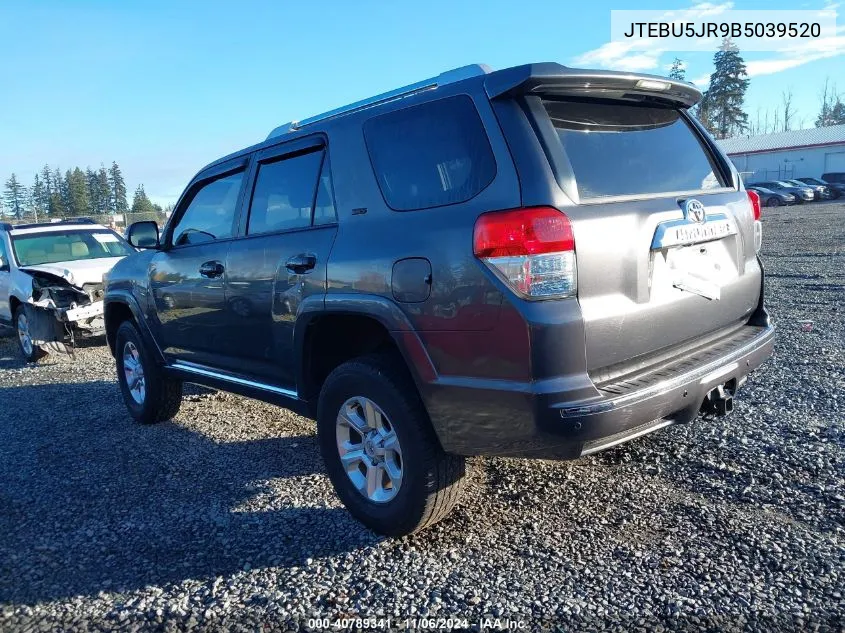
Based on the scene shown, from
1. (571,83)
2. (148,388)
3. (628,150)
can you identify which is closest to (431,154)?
(571,83)

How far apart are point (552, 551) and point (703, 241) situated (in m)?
1.56

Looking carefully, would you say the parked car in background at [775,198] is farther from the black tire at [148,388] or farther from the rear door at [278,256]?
the rear door at [278,256]

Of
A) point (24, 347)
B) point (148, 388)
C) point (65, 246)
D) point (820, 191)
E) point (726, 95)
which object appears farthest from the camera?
point (726, 95)

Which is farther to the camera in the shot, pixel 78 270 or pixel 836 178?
pixel 836 178

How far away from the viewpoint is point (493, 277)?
256 cm

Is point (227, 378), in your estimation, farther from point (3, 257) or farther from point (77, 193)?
point (77, 193)

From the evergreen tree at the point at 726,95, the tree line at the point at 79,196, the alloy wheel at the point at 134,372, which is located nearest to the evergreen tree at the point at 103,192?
the tree line at the point at 79,196

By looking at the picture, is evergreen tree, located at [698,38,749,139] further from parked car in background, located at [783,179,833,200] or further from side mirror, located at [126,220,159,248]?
side mirror, located at [126,220,159,248]

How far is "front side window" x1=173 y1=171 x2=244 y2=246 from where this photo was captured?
14.2ft

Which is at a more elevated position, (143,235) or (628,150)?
(628,150)

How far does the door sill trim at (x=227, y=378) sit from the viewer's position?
3801 millimetres

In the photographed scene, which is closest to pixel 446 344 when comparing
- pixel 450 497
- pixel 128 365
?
pixel 450 497

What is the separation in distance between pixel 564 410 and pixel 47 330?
8.01 metres

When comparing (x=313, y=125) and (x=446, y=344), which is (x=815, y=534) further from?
(x=313, y=125)
